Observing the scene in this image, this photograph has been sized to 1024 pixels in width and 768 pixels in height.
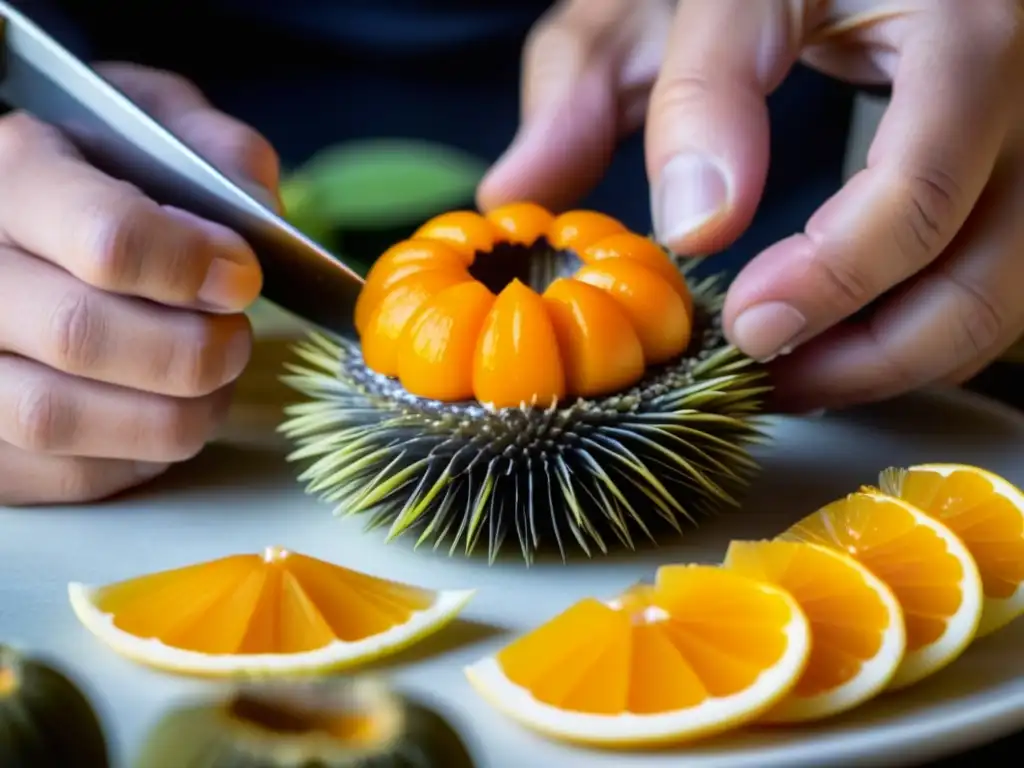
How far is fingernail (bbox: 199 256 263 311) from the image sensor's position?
2.21ft

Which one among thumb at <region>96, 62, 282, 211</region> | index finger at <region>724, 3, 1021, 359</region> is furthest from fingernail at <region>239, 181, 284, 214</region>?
index finger at <region>724, 3, 1021, 359</region>

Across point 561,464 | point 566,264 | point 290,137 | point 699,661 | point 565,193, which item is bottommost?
point 699,661

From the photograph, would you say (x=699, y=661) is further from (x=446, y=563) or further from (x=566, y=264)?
(x=566, y=264)

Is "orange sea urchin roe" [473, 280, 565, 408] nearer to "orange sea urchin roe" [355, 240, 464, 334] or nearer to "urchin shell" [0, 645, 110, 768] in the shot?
"orange sea urchin roe" [355, 240, 464, 334]

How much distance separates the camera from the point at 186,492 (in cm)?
72

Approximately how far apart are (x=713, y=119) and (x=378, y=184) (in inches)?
28.6

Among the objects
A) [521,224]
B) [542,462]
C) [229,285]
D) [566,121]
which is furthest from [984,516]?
[566,121]

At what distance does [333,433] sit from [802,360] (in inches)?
13.0

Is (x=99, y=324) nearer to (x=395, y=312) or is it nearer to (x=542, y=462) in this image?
(x=395, y=312)

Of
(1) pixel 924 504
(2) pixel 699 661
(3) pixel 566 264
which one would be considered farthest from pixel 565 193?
(2) pixel 699 661

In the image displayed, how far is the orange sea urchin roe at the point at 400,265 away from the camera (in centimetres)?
71

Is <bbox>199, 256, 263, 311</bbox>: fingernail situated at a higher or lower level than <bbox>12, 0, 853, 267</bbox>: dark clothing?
lower

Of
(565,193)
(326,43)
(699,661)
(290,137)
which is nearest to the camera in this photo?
(699,661)

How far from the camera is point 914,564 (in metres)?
0.56
